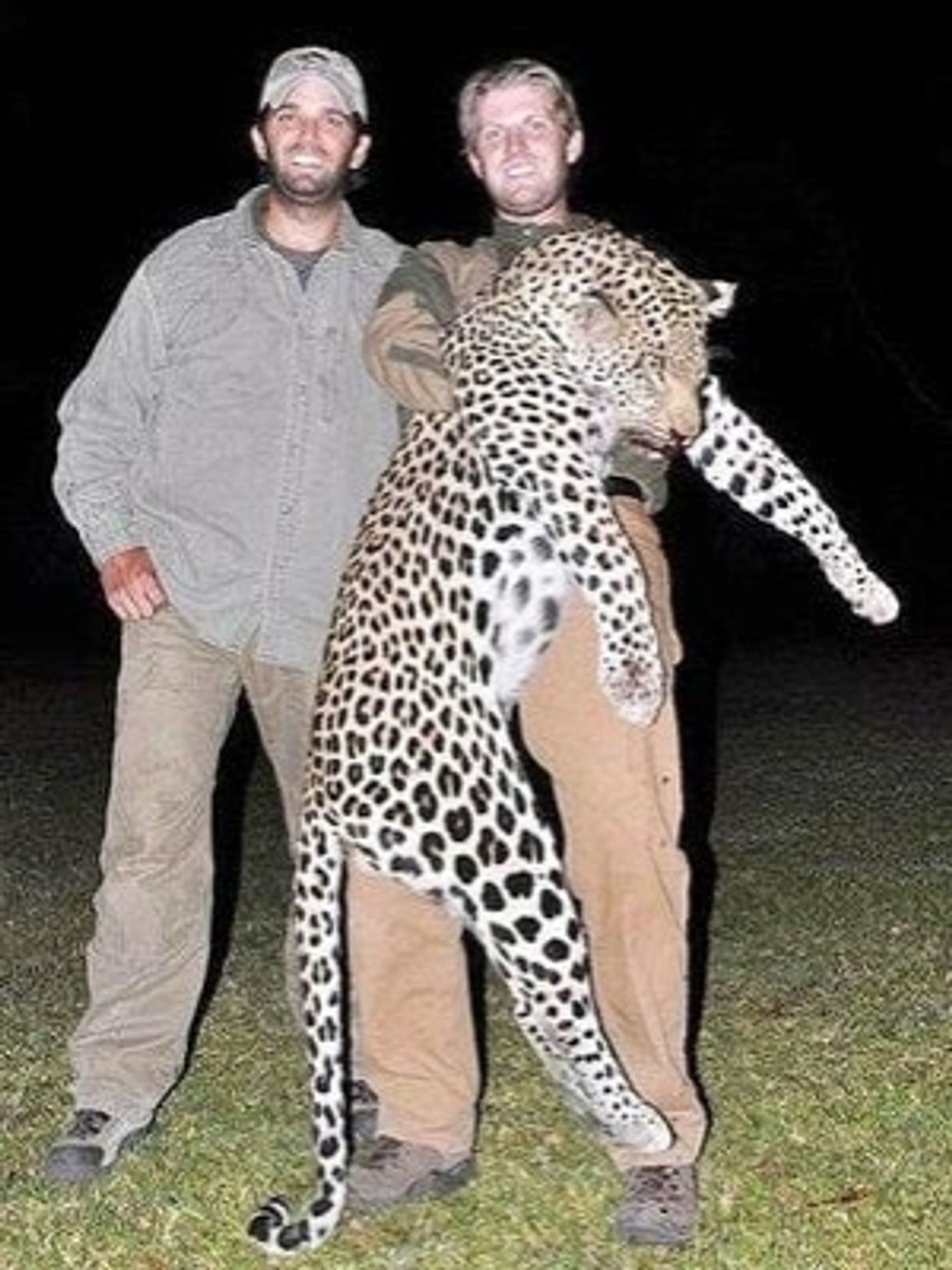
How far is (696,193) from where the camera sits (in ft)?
86.9

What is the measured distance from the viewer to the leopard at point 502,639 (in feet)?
15.8

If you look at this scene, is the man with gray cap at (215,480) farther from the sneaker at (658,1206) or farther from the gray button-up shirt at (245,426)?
the sneaker at (658,1206)

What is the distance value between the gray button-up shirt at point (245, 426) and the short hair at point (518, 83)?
50 centimetres

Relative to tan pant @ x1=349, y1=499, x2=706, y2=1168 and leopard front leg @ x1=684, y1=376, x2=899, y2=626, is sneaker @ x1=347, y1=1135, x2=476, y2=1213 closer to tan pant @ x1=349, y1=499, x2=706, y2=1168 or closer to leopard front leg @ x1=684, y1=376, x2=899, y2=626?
tan pant @ x1=349, y1=499, x2=706, y2=1168

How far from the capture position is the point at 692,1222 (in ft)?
16.6

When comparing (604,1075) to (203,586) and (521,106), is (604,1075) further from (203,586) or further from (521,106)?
(521,106)

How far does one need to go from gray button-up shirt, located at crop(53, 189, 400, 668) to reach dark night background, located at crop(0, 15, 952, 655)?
61.9 ft

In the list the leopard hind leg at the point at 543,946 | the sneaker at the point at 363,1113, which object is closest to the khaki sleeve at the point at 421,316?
the leopard hind leg at the point at 543,946

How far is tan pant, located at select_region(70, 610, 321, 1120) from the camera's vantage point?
550 centimetres

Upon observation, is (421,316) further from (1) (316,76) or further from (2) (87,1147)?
(2) (87,1147)

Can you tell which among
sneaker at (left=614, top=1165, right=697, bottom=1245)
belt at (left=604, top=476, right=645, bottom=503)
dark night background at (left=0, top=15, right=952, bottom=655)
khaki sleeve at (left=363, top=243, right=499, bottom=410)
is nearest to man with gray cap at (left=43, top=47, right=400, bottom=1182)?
khaki sleeve at (left=363, top=243, right=499, bottom=410)

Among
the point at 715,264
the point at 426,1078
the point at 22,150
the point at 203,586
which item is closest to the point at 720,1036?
the point at 426,1078

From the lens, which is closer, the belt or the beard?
the belt

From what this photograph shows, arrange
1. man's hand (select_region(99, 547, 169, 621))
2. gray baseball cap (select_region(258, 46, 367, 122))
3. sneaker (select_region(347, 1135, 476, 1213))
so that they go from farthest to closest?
man's hand (select_region(99, 547, 169, 621)), gray baseball cap (select_region(258, 46, 367, 122)), sneaker (select_region(347, 1135, 476, 1213))
